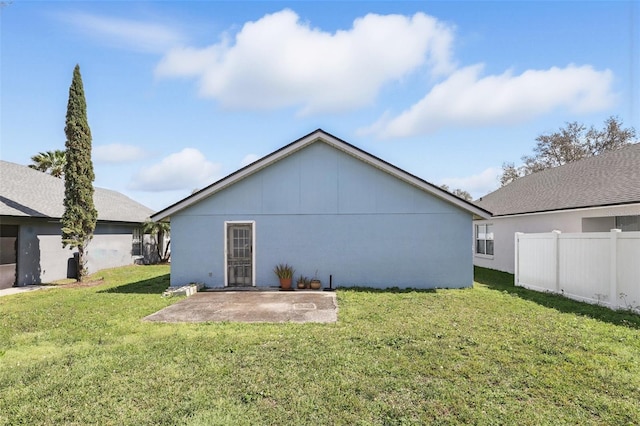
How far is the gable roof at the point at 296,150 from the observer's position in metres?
11.4

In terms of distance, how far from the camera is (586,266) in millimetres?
8891

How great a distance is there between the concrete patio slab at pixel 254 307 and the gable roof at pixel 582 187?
30.6ft

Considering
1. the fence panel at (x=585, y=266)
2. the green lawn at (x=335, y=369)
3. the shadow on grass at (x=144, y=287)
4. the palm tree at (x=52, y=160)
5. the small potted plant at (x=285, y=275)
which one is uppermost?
the palm tree at (x=52, y=160)

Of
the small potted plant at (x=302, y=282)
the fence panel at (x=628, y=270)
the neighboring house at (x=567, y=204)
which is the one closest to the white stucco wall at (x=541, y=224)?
the neighboring house at (x=567, y=204)

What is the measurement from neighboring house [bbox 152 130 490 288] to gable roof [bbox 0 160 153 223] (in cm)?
659

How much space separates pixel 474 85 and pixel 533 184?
8.36 m

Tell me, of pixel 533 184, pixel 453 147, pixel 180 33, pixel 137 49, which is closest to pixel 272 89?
pixel 180 33

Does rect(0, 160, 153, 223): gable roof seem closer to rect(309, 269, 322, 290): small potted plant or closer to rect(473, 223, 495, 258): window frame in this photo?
rect(309, 269, 322, 290): small potted plant

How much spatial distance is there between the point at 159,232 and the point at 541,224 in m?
→ 22.0

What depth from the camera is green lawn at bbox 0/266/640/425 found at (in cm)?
369

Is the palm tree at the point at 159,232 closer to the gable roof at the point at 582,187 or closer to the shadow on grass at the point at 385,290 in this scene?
the shadow on grass at the point at 385,290

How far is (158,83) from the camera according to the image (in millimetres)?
12094

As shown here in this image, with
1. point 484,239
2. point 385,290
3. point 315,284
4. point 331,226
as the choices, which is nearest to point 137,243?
point 315,284

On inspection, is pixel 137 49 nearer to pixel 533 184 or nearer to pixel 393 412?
pixel 393 412
